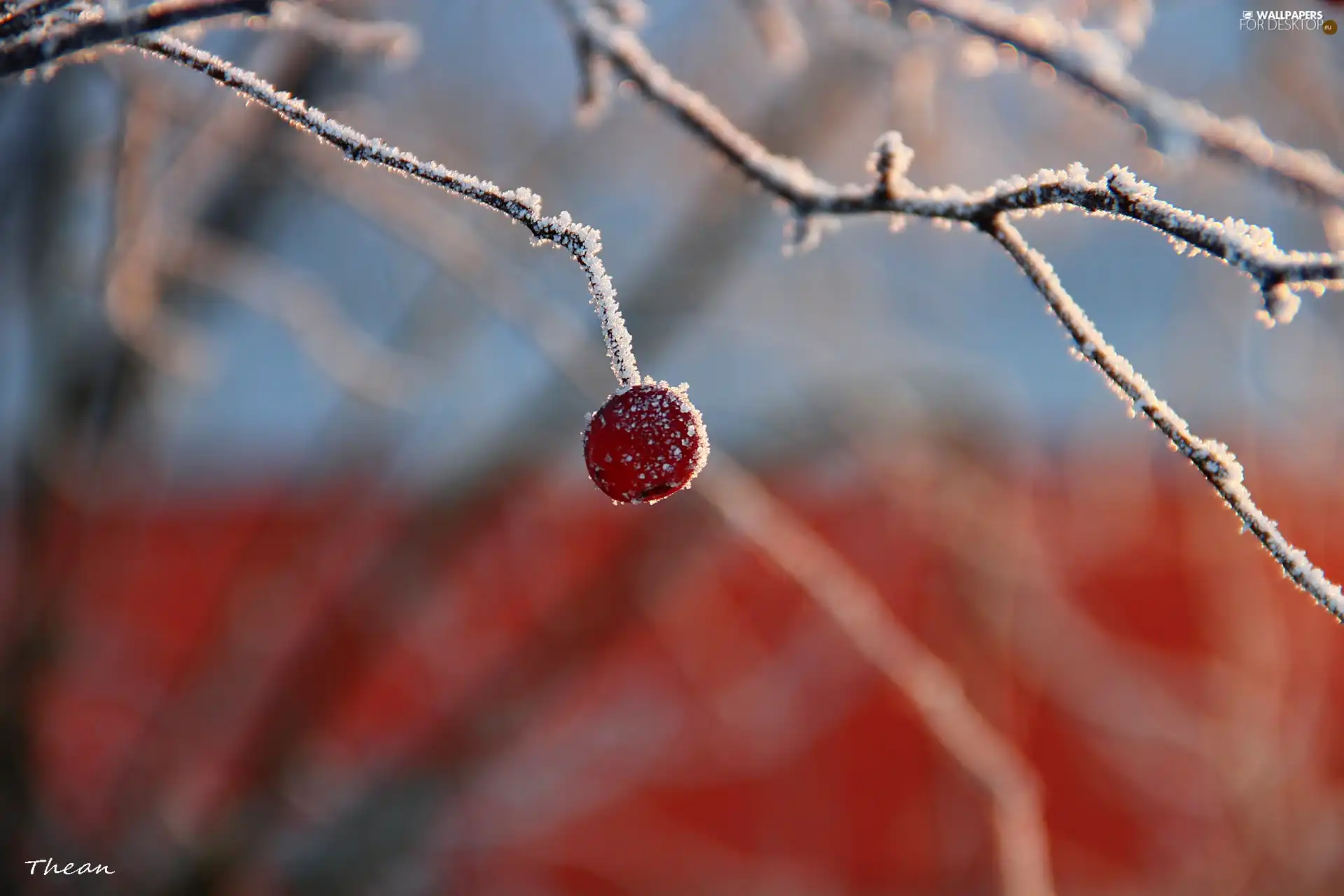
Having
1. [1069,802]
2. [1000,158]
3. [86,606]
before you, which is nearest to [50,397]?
[86,606]

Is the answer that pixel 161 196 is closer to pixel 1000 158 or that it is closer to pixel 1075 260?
pixel 1000 158

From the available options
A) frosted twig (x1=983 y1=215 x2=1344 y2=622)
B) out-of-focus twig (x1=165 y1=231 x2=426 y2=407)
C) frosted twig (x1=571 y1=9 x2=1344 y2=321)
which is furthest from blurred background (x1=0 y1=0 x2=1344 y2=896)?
frosted twig (x1=983 y1=215 x2=1344 y2=622)

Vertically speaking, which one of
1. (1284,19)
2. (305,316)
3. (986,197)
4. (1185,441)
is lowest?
(1185,441)

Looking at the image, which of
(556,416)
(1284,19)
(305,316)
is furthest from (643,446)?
(1284,19)

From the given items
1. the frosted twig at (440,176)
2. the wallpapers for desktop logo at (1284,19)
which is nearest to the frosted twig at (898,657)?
the frosted twig at (440,176)

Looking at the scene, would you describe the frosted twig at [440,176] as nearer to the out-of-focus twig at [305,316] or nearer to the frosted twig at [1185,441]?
the frosted twig at [1185,441]

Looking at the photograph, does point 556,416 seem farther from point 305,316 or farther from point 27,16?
point 27,16

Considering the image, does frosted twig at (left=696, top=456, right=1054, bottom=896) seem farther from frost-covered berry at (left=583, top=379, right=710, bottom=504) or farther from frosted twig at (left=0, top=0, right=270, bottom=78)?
frosted twig at (left=0, top=0, right=270, bottom=78)

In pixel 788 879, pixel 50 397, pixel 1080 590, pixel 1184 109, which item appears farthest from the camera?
pixel 1080 590
